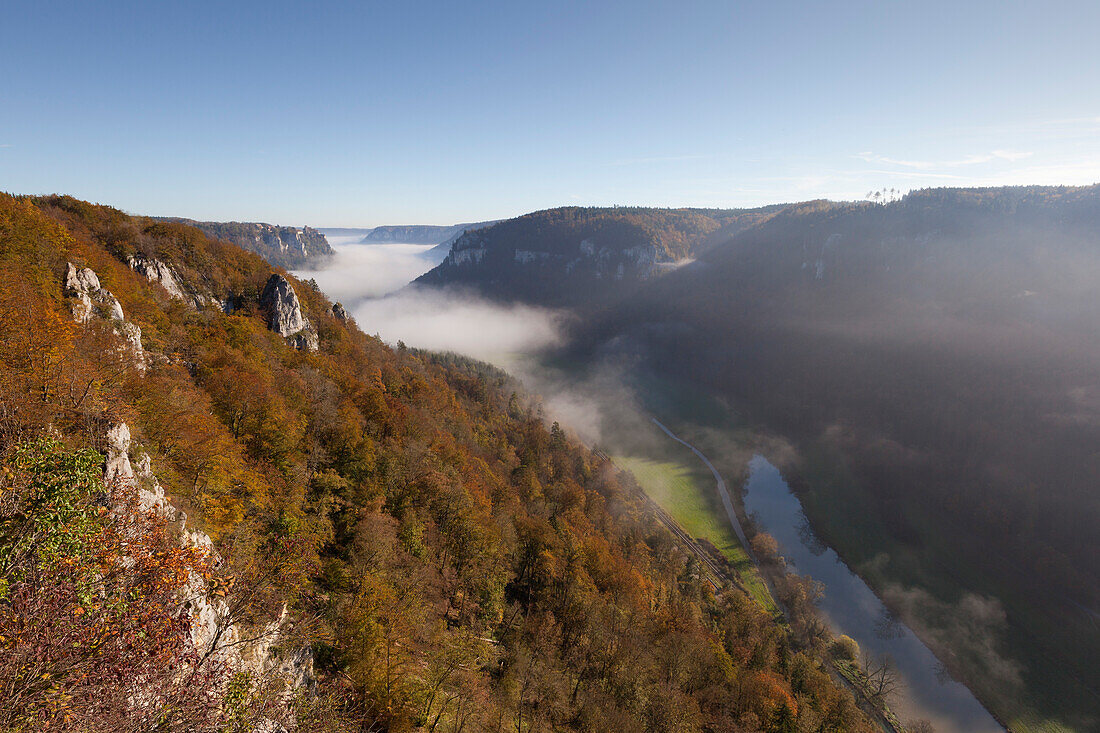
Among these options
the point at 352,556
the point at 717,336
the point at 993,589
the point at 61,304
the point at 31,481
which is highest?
the point at 61,304

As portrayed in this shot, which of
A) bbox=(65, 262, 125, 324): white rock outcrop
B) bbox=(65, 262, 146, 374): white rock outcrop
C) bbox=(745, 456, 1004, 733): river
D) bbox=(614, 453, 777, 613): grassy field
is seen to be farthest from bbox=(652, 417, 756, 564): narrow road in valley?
bbox=(65, 262, 125, 324): white rock outcrop

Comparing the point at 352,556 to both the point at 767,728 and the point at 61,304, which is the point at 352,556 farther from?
the point at 767,728

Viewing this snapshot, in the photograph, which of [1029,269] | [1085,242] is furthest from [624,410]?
[1085,242]

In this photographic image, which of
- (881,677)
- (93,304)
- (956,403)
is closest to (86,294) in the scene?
(93,304)

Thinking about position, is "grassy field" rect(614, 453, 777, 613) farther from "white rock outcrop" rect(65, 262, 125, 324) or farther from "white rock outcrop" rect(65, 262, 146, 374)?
"white rock outcrop" rect(65, 262, 125, 324)

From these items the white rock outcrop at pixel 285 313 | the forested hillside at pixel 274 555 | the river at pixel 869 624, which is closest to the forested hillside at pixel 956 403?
the river at pixel 869 624

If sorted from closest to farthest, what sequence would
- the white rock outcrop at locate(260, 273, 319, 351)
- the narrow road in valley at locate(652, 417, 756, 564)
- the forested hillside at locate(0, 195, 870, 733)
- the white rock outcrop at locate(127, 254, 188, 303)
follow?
the forested hillside at locate(0, 195, 870, 733)
the white rock outcrop at locate(127, 254, 188, 303)
the white rock outcrop at locate(260, 273, 319, 351)
the narrow road in valley at locate(652, 417, 756, 564)
